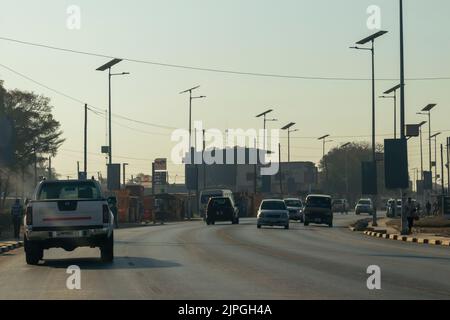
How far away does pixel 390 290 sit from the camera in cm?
1980

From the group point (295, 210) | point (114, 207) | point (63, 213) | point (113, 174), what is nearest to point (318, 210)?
point (295, 210)

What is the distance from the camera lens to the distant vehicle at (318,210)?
73.5 meters

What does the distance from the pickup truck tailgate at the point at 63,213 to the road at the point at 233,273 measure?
1116 mm

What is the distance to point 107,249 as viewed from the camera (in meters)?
29.2

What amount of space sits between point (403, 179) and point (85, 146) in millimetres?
32870

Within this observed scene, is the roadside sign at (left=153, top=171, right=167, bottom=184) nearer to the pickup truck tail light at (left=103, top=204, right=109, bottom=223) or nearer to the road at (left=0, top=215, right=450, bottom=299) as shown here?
the road at (left=0, top=215, right=450, bottom=299)

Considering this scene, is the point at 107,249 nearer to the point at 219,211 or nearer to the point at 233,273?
the point at 233,273

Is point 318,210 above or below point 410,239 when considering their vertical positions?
above

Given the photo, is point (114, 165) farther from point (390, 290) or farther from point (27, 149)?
point (390, 290)

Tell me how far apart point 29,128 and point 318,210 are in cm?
3635

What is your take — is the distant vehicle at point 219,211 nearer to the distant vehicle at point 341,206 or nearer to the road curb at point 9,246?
the road curb at point 9,246

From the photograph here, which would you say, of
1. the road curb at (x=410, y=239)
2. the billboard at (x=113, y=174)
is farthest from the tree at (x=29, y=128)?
the road curb at (x=410, y=239)

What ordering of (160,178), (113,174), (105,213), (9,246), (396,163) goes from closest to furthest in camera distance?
(105,213) → (9,246) → (396,163) → (113,174) → (160,178)

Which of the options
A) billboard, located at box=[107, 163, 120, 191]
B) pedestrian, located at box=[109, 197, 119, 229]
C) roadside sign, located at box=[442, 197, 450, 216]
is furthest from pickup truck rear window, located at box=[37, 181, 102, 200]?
billboard, located at box=[107, 163, 120, 191]
